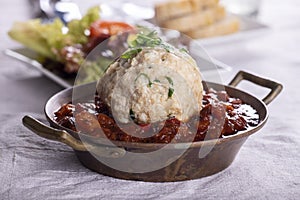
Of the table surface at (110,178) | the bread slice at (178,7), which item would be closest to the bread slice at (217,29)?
the bread slice at (178,7)

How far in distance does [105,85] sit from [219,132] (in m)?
0.48

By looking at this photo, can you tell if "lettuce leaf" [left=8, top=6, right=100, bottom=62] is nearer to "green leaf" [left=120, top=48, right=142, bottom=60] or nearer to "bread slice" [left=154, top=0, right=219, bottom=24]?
"bread slice" [left=154, top=0, right=219, bottom=24]

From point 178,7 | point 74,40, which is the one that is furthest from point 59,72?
point 178,7

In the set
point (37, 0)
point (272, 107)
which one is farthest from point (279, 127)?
point (37, 0)

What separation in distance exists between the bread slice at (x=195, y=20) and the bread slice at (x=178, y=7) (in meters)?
0.03

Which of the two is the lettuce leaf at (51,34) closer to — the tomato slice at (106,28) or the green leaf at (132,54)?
the tomato slice at (106,28)

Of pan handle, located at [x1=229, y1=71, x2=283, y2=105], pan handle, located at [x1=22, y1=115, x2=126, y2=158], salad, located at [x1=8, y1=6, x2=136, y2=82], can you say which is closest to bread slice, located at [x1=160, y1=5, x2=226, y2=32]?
salad, located at [x1=8, y1=6, x2=136, y2=82]

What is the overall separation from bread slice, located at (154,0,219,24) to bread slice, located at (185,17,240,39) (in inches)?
5.9

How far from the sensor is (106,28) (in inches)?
145

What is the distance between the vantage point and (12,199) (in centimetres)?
213

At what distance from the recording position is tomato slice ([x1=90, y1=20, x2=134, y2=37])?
11.9 ft

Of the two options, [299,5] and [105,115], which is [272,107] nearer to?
[105,115]

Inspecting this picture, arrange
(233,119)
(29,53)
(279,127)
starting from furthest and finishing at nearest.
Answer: (29,53)
(279,127)
(233,119)

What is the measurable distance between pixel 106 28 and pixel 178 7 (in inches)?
26.9
